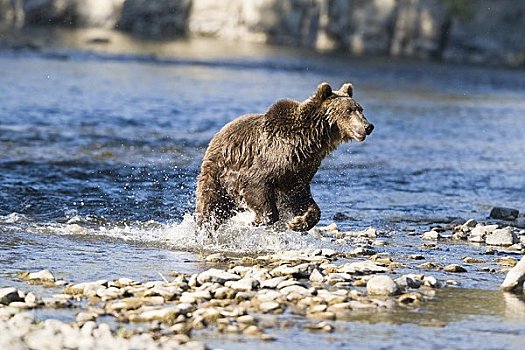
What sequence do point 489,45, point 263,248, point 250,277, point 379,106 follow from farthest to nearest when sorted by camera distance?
point 489,45 → point 379,106 → point 263,248 → point 250,277

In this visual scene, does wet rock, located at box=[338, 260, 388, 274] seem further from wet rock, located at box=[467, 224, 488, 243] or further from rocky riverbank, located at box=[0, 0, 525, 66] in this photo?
rocky riverbank, located at box=[0, 0, 525, 66]

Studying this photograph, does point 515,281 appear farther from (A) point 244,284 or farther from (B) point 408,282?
(A) point 244,284

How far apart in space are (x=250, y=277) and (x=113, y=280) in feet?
3.50

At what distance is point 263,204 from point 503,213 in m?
3.79

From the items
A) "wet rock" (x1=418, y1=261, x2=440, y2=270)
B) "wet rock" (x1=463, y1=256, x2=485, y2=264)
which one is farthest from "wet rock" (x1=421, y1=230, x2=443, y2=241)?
"wet rock" (x1=418, y1=261, x2=440, y2=270)

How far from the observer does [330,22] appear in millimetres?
53844

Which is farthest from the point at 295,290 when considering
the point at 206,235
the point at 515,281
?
the point at 206,235

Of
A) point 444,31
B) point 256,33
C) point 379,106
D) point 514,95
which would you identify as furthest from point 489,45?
point 379,106

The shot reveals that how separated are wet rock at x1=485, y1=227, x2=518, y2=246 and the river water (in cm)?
29

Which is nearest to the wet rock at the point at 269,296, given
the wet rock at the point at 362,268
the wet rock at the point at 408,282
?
the wet rock at the point at 408,282

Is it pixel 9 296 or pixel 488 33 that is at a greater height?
pixel 9 296

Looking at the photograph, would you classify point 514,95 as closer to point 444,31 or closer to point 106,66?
point 106,66

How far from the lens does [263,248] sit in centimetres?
988

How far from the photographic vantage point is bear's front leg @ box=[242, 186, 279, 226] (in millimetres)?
9914
